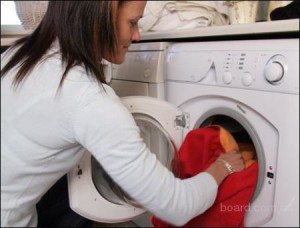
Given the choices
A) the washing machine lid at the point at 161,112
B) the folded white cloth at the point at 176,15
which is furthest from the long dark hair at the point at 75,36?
the folded white cloth at the point at 176,15

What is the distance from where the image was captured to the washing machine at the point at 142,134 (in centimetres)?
93

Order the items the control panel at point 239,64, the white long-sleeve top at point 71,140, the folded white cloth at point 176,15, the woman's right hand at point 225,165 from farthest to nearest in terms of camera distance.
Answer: the folded white cloth at point 176,15 < the woman's right hand at point 225,165 < the control panel at point 239,64 < the white long-sleeve top at point 71,140

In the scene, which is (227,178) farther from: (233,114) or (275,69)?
(275,69)

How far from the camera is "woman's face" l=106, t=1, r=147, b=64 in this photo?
0.68 meters

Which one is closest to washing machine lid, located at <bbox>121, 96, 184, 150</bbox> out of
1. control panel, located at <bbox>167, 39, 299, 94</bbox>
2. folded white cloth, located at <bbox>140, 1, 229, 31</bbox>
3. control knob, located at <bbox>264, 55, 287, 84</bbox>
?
control panel, located at <bbox>167, 39, 299, 94</bbox>

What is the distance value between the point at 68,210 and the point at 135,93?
1.69ft

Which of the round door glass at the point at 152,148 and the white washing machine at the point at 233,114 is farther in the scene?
the round door glass at the point at 152,148

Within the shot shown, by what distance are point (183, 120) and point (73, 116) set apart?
0.53 m

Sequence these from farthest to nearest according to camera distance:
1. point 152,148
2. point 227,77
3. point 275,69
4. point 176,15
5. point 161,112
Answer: point 176,15 < point 152,148 < point 161,112 < point 227,77 < point 275,69

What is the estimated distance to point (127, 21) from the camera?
2.30ft

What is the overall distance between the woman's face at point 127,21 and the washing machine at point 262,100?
0.97 ft

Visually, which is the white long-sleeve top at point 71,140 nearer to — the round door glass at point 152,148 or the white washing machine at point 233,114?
the white washing machine at point 233,114

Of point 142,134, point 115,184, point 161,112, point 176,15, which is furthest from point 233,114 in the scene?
point 176,15

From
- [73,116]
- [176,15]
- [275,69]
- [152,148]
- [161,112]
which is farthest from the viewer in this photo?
[176,15]
